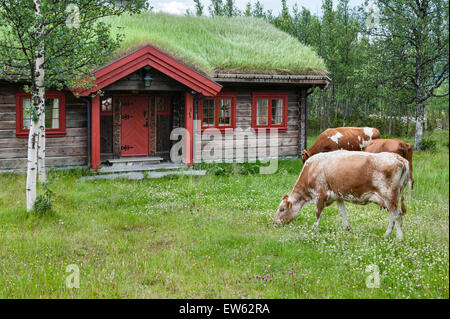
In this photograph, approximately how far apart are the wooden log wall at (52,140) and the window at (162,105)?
3.06 m

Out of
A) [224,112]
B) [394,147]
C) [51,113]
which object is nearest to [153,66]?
[51,113]

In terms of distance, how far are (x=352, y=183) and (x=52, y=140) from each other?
11.7 metres

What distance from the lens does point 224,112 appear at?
19141 millimetres

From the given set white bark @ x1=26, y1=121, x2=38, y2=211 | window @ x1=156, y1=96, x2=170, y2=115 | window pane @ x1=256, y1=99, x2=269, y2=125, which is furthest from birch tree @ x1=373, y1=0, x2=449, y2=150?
white bark @ x1=26, y1=121, x2=38, y2=211

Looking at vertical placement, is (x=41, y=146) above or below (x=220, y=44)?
below

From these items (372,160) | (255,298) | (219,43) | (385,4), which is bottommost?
Answer: (255,298)

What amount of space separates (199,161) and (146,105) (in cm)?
308

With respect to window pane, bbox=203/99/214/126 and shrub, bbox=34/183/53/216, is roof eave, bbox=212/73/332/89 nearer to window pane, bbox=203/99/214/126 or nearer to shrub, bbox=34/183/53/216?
window pane, bbox=203/99/214/126

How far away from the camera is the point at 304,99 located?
66.0 ft

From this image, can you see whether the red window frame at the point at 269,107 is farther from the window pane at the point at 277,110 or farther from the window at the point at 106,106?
the window at the point at 106,106

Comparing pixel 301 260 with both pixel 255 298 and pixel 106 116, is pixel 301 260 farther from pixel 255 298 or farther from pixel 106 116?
pixel 106 116

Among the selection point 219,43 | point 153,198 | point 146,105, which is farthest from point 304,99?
point 153,198

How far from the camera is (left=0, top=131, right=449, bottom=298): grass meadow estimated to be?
6395mm

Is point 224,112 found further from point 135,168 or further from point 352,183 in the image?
point 352,183
